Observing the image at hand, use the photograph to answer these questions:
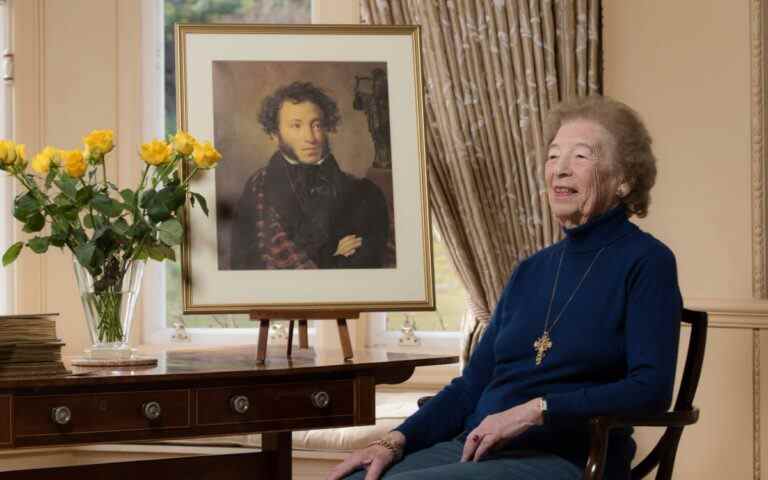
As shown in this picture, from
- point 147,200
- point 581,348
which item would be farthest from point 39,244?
point 581,348

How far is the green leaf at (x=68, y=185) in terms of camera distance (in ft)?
9.01

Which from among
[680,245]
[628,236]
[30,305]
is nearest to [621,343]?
[628,236]

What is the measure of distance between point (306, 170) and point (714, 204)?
46.6 inches

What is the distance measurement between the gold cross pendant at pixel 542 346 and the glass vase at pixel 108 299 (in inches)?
40.8

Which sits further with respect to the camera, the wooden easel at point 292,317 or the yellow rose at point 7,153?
the wooden easel at point 292,317

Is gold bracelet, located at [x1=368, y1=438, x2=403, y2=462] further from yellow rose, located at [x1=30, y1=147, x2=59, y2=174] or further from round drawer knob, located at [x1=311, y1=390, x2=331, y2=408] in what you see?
yellow rose, located at [x1=30, y1=147, x2=59, y2=174]

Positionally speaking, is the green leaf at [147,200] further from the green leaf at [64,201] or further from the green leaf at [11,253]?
the green leaf at [11,253]

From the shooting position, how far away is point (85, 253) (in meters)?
2.71

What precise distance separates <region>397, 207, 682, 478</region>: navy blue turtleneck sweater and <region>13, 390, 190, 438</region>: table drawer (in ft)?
1.89

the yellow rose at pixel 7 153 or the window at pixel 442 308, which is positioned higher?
the yellow rose at pixel 7 153

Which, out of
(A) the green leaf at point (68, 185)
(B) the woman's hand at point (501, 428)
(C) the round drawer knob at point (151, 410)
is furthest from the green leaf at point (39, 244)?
(B) the woman's hand at point (501, 428)

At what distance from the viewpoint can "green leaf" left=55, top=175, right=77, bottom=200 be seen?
108 inches

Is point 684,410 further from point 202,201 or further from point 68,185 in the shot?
point 68,185

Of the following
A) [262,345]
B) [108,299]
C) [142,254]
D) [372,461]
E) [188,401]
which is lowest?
[372,461]
